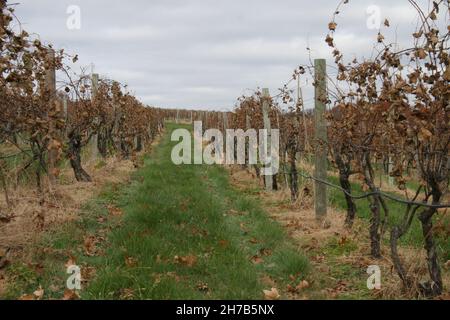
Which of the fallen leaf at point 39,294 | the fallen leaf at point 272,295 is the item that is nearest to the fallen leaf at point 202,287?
the fallen leaf at point 272,295

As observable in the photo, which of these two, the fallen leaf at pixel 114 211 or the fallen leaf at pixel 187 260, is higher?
the fallen leaf at pixel 114 211

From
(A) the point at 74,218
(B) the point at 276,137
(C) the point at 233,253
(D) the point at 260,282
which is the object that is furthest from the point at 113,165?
(D) the point at 260,282

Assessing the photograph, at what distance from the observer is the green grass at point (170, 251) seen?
14.8 feet

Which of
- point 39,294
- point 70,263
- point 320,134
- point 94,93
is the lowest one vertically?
point 39,294

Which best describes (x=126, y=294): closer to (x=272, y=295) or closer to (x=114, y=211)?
(x=272, y=295)

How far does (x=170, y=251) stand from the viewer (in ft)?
18.4

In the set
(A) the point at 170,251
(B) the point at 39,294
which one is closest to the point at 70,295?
(B) the point at 39,294

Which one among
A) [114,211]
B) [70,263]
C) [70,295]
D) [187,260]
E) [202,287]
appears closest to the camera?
[70,295]

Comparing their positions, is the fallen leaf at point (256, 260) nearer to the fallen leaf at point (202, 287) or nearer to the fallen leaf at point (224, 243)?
the fallen leaf at point (224, 243)

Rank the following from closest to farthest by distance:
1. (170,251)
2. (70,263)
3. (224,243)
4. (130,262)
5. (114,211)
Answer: (70,263)
(130,262)
(170,251)
(224,243)
(114,211)

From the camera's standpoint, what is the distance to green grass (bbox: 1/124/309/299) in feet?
14.8

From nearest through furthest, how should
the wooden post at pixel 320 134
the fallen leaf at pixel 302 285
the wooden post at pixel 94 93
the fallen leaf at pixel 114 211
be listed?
the fallen leaf at pixel 302 285 → the wooden post at pixel 320 134 → the fallen leaf at pixel 114 211 → the wooden post at pixel 94 93

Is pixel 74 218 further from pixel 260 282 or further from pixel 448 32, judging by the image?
pixel 448 32

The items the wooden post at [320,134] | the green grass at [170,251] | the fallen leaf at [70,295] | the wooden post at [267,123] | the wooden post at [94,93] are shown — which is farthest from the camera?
the wooden post at [94,93]
